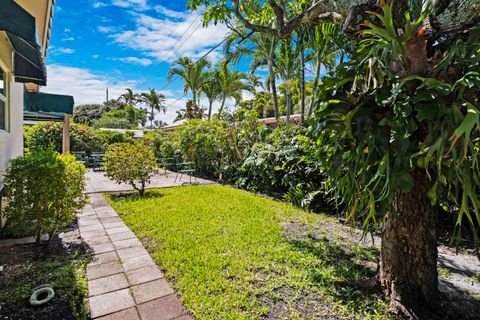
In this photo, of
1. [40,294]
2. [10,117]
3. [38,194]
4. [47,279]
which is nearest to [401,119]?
[40,294]

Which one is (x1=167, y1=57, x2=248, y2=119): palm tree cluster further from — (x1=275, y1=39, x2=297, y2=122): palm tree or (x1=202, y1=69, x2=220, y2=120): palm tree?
(x1=275, y1=39, x2=297, y2=122): palm tree

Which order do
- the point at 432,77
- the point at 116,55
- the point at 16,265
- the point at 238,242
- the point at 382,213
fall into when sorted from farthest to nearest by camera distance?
the point at 116,55 < the point at 238,242 < the point at 16,265 < the point at 382,213 < the point at 432,77

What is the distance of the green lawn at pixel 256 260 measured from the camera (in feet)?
8.29

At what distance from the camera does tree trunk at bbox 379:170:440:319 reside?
2.42m

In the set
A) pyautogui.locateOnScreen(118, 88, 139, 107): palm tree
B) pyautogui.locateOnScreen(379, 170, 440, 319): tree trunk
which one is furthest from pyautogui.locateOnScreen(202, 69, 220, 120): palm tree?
pyautogui.locateOnScreen(118, 88, 139, 107): palm tree

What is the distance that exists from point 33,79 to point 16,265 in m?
3.46

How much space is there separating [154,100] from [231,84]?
2091cm

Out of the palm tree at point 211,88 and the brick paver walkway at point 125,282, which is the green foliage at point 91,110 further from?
the brick paver walkway at point 125,282

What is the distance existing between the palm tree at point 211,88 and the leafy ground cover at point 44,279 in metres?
19.9

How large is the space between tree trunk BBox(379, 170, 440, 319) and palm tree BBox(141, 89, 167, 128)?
41.0m

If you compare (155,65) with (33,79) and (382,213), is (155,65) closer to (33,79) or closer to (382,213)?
(33,79)

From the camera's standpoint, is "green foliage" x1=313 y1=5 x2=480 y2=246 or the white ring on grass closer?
"green foliage" x1=313 y1=5 x2=480 y2=246

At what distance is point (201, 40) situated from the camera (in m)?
15.3

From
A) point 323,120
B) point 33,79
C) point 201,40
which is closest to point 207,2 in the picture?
point 323,120
